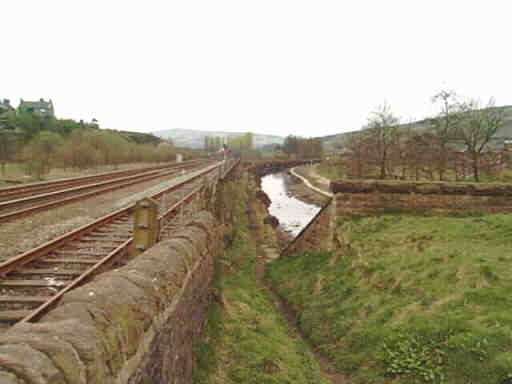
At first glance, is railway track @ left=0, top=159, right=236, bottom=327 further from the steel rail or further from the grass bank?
the grass bank

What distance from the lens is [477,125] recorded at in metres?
20.4

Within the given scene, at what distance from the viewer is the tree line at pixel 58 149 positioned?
84.4 feet

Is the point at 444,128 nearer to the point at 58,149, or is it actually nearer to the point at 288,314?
the point at 288,314

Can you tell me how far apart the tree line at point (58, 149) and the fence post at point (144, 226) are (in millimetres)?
21946

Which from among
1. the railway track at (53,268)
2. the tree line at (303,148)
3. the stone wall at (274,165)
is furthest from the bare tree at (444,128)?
the tree line at (303,148)

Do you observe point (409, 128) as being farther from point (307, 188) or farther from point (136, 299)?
point (136, 299)

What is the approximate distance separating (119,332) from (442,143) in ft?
80.6

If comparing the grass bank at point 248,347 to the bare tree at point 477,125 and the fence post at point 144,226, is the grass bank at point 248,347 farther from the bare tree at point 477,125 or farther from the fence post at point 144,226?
the bare tree at point 477,125

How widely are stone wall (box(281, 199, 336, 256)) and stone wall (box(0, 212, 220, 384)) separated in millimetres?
7154

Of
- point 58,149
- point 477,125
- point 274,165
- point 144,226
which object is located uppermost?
point 477,125

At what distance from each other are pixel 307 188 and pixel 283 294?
41103 mm

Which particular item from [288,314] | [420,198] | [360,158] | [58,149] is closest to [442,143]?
[360,158]

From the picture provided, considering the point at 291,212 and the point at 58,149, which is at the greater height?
the point at 58,149

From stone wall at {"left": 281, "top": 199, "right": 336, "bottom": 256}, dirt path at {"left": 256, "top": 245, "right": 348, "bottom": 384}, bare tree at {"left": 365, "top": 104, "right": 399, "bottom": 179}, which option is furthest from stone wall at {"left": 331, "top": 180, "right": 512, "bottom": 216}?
bare tree at {"left": 365, "top": 104, "right": 399, "bottom": 179}
